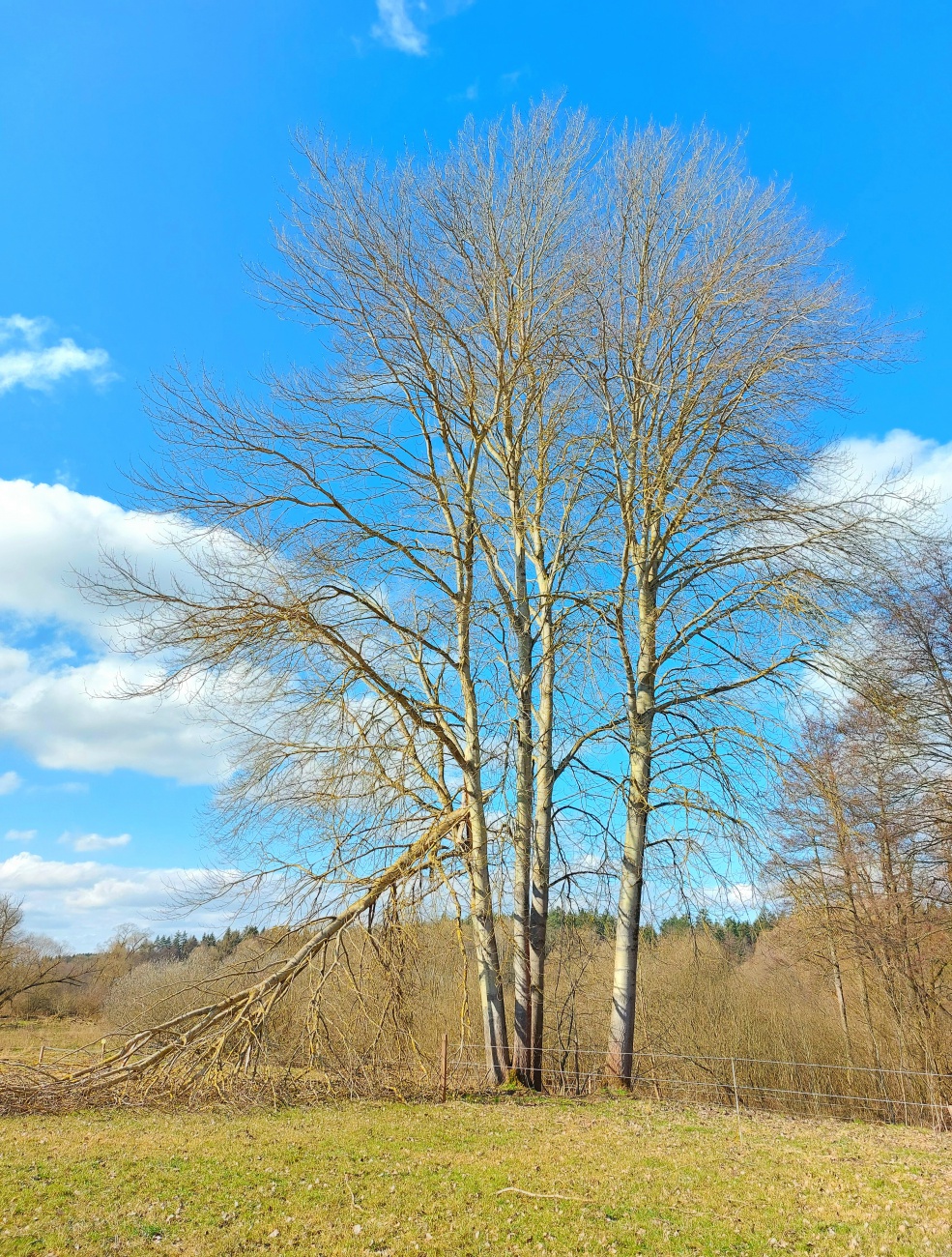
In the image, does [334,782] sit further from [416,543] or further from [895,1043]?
[895,1043]

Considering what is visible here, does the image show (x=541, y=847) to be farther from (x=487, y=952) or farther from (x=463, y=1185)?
(x=463, y=1185)

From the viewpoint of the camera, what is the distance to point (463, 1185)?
6.50m

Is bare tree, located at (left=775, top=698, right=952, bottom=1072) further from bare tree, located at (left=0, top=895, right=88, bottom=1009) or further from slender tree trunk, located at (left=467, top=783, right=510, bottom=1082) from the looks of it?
bare tree, located at (left=0, top=895, right=88, bottom=1009)

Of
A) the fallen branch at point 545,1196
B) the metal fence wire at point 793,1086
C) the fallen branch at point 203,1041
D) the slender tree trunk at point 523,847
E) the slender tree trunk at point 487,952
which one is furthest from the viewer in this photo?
the metal fence wire at point 793,1086

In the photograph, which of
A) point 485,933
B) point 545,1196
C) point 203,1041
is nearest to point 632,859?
point 485,933

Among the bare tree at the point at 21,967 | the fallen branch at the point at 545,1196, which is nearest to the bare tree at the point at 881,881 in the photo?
the fallen branch at the point at 545,1196

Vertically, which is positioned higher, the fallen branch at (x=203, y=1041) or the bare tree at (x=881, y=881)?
the bare tree at (x=881, y=881)

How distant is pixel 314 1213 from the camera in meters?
5.86

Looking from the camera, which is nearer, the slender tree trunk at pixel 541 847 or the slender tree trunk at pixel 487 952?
the slender tree trunk at pixel 487 952

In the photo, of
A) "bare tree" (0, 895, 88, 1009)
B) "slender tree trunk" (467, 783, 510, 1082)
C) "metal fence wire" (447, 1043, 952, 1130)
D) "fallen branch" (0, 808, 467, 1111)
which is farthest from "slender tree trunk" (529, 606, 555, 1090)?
"bare tree" (0, 895, 88, 1009)

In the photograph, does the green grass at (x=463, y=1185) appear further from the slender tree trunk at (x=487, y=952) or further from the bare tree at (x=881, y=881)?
the bare tree at (x=881, y=881)

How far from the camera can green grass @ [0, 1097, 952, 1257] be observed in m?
5.49

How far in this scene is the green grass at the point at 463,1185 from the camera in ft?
18.0

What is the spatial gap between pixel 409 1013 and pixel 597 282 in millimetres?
11459
